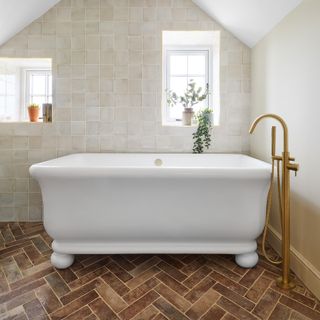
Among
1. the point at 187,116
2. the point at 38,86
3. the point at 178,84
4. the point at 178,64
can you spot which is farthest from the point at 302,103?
the point at 38,86

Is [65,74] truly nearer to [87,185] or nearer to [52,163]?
[52,163]

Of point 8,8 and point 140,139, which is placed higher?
point 8,8

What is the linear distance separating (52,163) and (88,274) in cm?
86

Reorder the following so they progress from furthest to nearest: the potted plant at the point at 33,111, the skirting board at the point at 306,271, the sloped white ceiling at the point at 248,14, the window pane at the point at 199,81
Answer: the window pane at the point at 199,81 < the potted plant at the point at 33,111 < the sloped white ceiling at the point at 248,14 < the skirting board at the point at 306,271

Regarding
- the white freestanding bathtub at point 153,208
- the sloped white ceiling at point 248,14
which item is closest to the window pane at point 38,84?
the white freestanding bathtub at point 153,208

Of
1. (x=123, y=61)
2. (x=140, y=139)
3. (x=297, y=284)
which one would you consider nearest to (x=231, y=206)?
(x=297, y=284)

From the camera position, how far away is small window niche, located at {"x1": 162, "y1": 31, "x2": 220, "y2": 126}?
265 centimetres

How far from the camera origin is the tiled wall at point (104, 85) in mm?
2338

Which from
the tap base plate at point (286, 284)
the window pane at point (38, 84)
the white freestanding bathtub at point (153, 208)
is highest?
the window pane at point (38, 84)

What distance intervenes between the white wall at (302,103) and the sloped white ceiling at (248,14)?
0.26ft

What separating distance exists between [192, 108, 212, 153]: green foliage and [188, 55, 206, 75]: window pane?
0.66 m

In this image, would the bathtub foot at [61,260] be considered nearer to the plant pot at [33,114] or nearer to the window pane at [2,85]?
the plant pot at [33,114]

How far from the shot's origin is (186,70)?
109 inches

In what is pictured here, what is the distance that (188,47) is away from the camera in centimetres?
271
